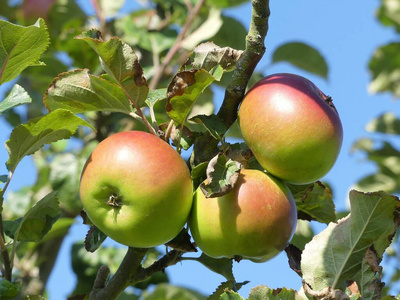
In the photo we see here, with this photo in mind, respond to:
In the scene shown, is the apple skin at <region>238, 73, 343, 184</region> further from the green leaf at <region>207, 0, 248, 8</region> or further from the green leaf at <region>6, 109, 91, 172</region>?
the green leaf at <region>207, 0, 248, 8</region>

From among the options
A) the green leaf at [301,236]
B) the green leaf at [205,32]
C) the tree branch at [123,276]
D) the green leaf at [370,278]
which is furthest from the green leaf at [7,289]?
the green leaf at [205,32]

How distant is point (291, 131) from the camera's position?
93cm

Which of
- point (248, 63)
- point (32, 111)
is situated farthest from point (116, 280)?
point (32, 111)

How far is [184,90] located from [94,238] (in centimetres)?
29

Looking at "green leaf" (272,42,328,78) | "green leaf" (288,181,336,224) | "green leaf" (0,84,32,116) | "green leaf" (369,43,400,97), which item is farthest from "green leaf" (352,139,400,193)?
"green leaf" (0,84,32,116)

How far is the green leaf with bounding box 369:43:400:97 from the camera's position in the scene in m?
3.58

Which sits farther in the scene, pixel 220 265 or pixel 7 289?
pixel 220 265

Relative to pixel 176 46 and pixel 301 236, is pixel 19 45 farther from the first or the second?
pixel 176 46

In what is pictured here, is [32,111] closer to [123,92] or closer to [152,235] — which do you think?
[123,92]

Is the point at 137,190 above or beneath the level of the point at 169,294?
above

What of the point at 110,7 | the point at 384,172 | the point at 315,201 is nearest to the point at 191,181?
the point at 315,201

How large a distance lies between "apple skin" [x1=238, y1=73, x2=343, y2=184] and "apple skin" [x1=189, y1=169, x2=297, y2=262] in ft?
0.13

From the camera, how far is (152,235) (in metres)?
0.89

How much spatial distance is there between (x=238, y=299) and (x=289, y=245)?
19cm
